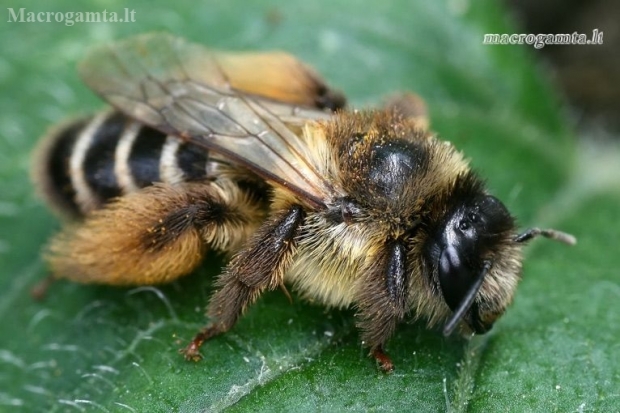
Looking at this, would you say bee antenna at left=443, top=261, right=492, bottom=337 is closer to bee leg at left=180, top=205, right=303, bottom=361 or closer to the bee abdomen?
bee leg at left=180, top=205, right=303, bottom=361

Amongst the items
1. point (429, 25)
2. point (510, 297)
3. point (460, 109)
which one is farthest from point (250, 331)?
point (429, 25)

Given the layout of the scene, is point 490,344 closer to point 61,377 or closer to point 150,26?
point 61,377

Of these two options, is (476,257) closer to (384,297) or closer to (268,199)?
(384,297)

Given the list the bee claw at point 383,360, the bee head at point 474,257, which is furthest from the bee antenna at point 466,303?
the bee claw at point 383,360

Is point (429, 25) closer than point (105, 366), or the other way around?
point (105, 366)

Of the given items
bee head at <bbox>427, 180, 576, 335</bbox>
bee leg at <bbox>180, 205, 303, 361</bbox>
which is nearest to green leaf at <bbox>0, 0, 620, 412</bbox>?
bee leg at <bbox>180, 205, 303, 361</bbox>

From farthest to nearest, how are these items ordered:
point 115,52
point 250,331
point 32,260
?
1. point 32,260
2. point 115,52
3. point 250,331
